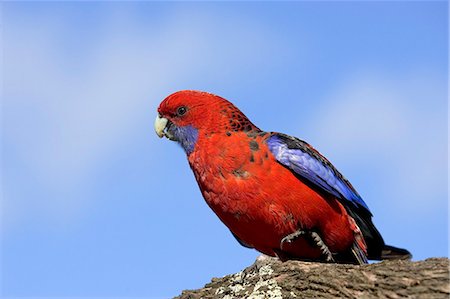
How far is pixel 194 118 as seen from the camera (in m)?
7.07

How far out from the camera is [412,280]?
4.95 meters

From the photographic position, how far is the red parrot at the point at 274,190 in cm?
627

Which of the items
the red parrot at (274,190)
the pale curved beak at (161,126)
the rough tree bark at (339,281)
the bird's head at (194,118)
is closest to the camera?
the rough tree bark at (339,281)

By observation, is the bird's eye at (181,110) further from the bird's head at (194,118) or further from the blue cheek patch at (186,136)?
the blue cheek patch at (186,136)

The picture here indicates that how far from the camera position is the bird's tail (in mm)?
7094

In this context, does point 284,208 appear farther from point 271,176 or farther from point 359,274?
point 359,274

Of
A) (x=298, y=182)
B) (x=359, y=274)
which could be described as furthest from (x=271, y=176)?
(x=359, y=274)

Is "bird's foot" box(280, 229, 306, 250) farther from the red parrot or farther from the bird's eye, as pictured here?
the bird's eye

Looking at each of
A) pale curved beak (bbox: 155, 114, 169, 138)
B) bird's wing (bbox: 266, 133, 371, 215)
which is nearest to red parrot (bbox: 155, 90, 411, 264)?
bird's wing (bbox: 266, 133, 371, 215)

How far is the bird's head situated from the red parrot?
0.04 ft

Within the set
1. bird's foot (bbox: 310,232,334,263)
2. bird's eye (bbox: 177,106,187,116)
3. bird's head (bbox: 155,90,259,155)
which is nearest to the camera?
bird's foot (bbox: 310,232,334,263)

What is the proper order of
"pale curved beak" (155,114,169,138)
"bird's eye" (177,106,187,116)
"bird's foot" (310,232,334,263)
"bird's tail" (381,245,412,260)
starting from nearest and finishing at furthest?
"bird's foot" (310,232,334,263) → "bird's tail" (381,245,412,260) → "bird's eye" (177,106,187,116) → "pale curved beak" (155,114,169,138)

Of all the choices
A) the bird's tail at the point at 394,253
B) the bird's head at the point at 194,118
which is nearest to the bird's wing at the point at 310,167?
the bird's head at the point at 194,118

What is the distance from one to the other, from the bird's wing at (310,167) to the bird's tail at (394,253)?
0.60 m
